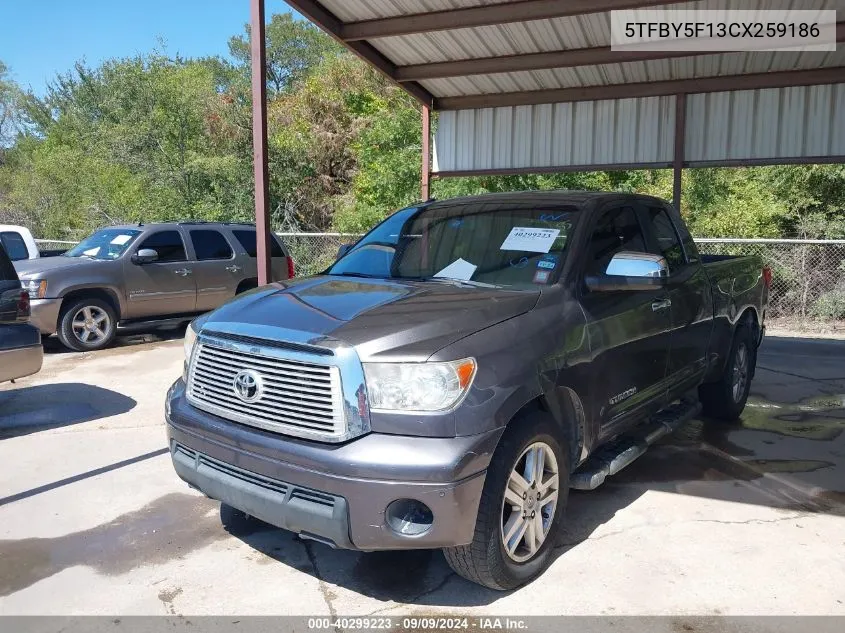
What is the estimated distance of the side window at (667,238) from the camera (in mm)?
5133

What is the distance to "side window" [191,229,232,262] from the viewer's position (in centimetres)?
1120

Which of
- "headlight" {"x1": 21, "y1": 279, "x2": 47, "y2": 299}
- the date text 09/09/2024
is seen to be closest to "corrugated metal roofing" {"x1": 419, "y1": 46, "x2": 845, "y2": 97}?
"headlight" {"x1": 21, "y1": 279, "x2": 47, "y2": 299}

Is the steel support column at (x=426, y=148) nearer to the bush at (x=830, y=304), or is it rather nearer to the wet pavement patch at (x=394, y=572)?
the bush at (x=830, y=304)

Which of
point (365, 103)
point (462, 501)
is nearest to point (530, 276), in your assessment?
point (462, 501)

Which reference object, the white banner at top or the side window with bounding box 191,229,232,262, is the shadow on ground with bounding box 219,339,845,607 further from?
the side window with bounding box 191,229,232,262

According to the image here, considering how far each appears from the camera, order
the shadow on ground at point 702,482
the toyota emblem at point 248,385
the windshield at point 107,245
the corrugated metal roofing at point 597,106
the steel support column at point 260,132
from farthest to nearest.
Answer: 1. the windshield at point 107,245
2. the corrugated metal roofing at point 597,106
3. the steel support column at point 260,132
4. the shadow on ground at point 702,482
5. the toyota emblem at point 248,385

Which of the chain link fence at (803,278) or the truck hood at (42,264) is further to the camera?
the chain link fence at (803,278)

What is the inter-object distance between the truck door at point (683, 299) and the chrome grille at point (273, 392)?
2.75 metres

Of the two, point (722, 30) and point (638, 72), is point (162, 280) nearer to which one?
point (638, 72)

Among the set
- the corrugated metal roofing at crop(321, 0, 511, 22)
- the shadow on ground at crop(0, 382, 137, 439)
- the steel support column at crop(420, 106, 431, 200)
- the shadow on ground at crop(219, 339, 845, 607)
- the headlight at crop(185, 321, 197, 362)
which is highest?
the corrugated metal roofing at crop(321, 0, 511, 22)

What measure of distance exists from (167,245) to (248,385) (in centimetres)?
839

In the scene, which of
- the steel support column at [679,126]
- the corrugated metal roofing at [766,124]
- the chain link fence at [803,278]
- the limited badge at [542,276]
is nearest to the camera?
the limited badge at [542,276]

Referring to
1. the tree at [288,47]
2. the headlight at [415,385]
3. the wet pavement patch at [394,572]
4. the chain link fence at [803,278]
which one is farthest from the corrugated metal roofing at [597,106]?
the tree at [288,47]

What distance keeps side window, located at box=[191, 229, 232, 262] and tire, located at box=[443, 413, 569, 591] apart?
29.1ft
